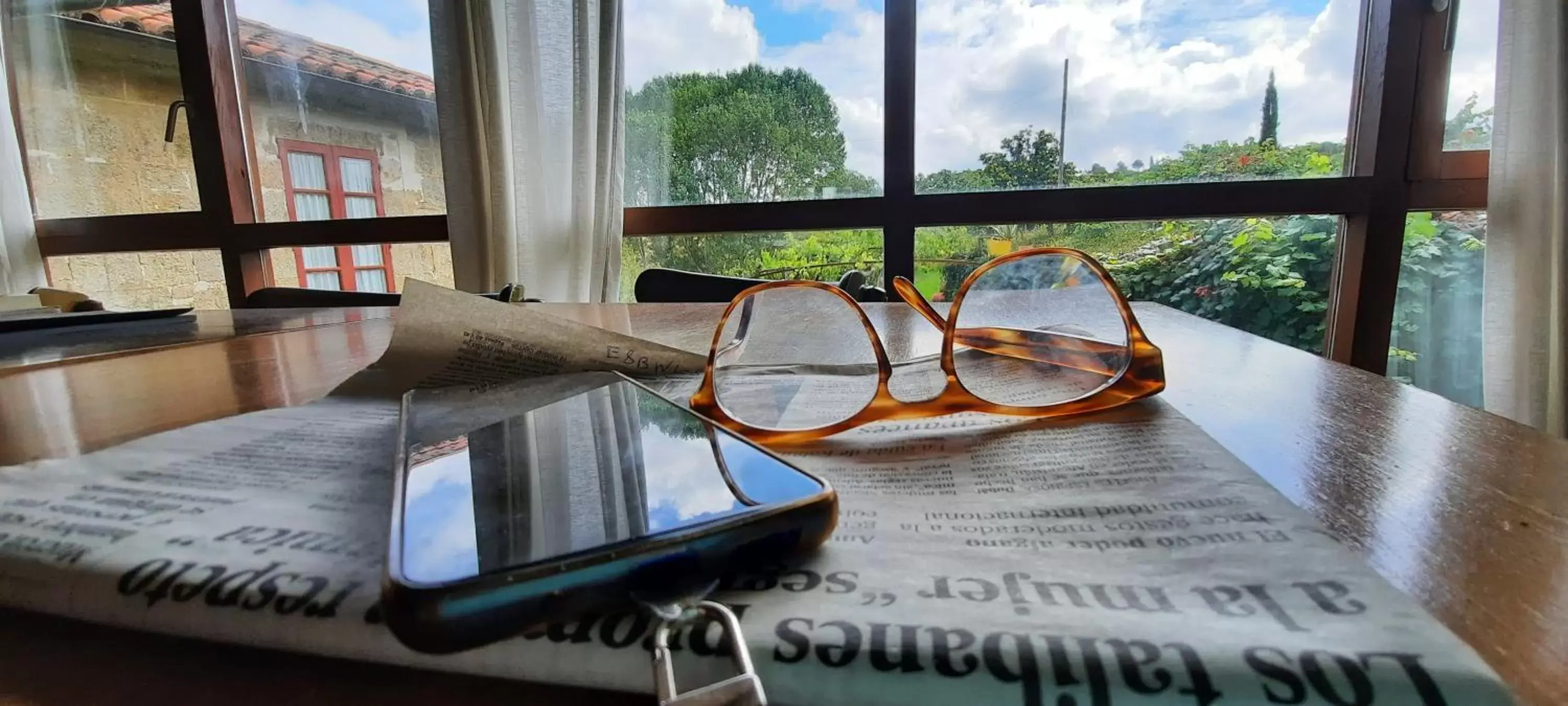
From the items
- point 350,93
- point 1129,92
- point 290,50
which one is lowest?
point 1129,92

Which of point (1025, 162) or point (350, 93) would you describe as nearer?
point (1025, 162)

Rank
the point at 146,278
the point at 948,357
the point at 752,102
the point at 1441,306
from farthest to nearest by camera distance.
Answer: the point at 146,278 → the point at 752,102 → the point at 1441,306 → the point at 948,357

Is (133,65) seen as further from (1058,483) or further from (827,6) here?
(1058,483)

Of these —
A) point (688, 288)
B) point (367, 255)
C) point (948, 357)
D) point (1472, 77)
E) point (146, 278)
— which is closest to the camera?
point (948, 357)

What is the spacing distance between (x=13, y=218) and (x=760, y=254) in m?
2.39

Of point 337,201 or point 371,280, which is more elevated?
point 337,201

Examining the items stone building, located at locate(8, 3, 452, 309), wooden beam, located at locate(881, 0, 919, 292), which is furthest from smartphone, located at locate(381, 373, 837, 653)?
stone building, located at locate(8, 3, 452, 309)

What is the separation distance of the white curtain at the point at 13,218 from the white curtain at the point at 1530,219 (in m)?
3.65

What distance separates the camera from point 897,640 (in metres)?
0.11

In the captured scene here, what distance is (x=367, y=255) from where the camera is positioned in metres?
2.04

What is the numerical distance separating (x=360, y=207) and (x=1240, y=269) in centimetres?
230

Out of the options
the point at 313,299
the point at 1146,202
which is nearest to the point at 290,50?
the point at 313,299

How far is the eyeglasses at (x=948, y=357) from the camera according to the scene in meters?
0.28

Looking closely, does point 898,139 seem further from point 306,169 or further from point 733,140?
point 306,169
